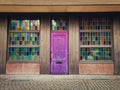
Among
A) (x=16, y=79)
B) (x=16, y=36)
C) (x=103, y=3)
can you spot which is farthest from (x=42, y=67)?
(x=103, y=3)

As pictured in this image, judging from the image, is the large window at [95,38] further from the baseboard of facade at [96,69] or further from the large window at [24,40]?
the large window at [24,40]

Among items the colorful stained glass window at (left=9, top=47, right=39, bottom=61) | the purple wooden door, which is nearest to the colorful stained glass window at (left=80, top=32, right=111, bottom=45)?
the purple wooden door

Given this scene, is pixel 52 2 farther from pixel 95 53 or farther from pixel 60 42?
pixel 95 53

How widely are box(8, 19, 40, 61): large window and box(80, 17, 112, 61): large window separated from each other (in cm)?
278

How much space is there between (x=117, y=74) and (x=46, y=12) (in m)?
5.53

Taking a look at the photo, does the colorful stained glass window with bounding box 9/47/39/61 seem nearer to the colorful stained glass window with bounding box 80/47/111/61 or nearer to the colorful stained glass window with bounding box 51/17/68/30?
the colorful stained glass window with bounding box 51/17/68/30

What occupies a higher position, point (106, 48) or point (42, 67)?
point (106, 48)

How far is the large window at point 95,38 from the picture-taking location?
9.10 metres

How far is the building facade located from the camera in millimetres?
8852

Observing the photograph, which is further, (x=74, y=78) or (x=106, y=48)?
(x=106, y=48)

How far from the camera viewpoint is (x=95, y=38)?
919 centimetres

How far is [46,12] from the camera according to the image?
29.2 ft

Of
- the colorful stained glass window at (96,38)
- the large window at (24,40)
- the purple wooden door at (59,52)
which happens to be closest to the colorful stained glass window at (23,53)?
the large window at (24,40)

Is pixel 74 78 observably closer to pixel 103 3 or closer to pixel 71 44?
Result: pixel 71 44
